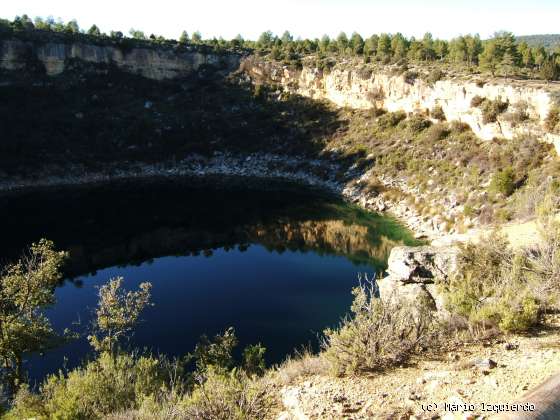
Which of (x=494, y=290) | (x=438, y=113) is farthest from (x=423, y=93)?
(x=494, y=290)

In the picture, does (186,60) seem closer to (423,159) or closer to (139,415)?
(423,159)

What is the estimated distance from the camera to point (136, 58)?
2778 inches

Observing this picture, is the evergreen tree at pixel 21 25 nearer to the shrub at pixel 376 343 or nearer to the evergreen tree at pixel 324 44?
the evergreen tree at pixel 324 44

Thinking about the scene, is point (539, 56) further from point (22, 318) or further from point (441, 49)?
point (22, 318)

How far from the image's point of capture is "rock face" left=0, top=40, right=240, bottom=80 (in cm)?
6631

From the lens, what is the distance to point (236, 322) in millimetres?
23328

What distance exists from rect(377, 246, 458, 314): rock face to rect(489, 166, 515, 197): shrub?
56.4 ft

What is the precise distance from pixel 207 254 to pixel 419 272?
2108 centimetres

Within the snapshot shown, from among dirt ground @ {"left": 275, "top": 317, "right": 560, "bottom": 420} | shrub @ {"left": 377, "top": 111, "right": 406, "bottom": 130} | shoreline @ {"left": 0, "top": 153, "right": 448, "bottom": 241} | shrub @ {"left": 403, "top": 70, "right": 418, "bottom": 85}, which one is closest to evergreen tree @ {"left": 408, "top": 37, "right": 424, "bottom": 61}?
shrub @ {"left": 403, "top": 70, "right": 418, "bottom": 85}

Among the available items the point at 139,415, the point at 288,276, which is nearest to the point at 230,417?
the point at 139,415

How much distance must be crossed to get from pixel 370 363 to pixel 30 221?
4095cm

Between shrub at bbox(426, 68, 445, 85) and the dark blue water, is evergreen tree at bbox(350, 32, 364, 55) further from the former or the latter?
the dark blue water

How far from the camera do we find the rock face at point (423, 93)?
118ft

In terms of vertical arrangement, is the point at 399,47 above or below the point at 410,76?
above
